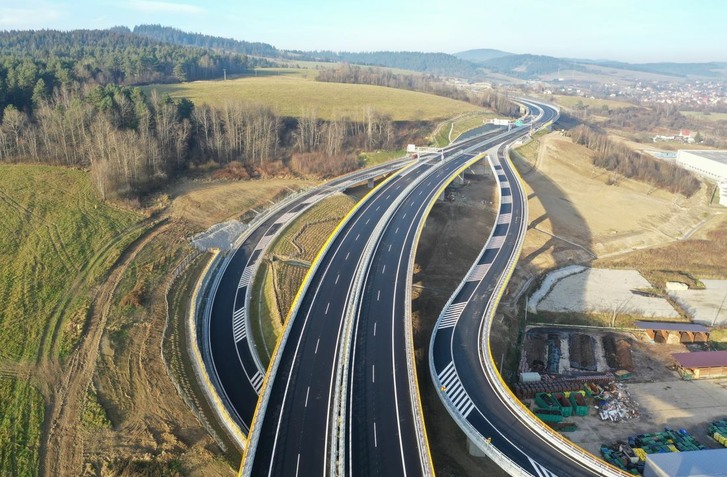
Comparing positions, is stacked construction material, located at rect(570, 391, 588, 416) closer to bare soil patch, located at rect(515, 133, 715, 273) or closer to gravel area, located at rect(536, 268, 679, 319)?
gravel area, located at rect(536, 268, 679, 319)

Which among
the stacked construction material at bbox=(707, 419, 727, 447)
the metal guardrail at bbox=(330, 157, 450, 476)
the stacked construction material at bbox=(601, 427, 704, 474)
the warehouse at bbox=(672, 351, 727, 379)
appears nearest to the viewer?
the metal guardrail at bbox=(330, 157, 450, 476)

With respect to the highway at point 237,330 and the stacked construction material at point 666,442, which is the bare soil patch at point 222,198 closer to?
the highway at point 237,330

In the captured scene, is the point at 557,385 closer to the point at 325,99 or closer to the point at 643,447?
the point at 643,447

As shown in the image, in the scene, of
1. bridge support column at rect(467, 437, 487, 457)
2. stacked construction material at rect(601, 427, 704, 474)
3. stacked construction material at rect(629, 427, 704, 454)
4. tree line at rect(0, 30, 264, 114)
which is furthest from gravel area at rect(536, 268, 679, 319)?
tree line at rect(0, 30, 264, 114)

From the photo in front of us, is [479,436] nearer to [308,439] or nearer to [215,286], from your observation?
[308,439]

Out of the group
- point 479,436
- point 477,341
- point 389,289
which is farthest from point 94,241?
point 479,436

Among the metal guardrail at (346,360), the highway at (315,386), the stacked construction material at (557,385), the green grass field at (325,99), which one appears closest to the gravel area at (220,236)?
the highway at (315,386)

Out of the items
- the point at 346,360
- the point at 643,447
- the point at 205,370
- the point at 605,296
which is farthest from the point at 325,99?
the point at 643,447

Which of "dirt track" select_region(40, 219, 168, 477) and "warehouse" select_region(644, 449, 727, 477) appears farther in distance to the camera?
"dirt track" select_region(40, 219, 168, 477)
